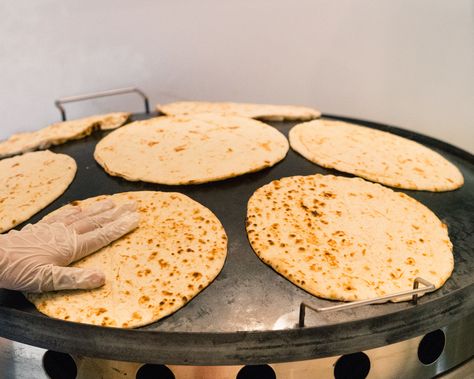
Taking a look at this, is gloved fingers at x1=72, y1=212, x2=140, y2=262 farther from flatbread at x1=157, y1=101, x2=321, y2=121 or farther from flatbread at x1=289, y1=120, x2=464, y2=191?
flatbread at x1=157, y1=101, x2=321, y2=121

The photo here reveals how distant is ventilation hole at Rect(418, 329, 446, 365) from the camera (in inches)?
70.4

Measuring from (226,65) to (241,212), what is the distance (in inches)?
101

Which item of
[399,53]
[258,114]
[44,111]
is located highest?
[399,53]

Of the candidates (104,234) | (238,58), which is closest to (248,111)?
(238,58)

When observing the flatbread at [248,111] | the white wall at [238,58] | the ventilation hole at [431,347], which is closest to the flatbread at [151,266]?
the ventilation hole at [431,347]

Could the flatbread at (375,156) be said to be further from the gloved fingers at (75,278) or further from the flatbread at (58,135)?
the gloved fingers at (75,278)

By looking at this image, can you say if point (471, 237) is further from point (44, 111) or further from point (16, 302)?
point (44, 111)

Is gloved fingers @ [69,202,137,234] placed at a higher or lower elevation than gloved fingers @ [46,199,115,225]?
lower

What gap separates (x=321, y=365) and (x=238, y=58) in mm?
3343

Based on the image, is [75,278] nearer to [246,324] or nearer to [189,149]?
[246,324]

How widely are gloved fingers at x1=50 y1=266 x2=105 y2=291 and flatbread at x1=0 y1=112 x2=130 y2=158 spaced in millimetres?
1423

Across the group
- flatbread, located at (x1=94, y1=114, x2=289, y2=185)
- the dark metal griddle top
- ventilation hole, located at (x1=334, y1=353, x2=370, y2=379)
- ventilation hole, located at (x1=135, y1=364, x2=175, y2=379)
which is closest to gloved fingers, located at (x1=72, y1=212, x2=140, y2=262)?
the dark metal griddle top

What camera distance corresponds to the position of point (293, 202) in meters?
2.22

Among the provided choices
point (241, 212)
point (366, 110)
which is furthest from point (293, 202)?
point (366, 110)
